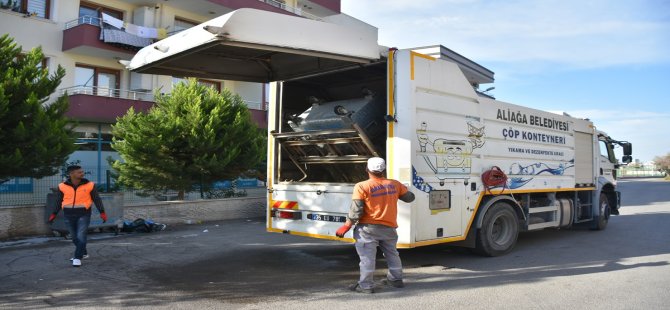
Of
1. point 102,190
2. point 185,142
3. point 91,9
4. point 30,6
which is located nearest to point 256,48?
point 185,142

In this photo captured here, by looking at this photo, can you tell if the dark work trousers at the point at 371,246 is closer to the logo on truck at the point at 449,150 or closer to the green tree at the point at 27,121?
the logo on truck at the point at 449,150

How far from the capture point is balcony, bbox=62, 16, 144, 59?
17547 mm

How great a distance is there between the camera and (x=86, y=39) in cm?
1748

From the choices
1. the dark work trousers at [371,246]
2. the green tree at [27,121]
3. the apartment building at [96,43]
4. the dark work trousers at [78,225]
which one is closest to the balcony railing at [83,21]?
the apartment building at [96,43]

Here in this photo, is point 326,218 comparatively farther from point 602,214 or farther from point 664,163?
point 664,163

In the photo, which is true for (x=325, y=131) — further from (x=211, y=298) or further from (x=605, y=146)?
(x=605, y=146)

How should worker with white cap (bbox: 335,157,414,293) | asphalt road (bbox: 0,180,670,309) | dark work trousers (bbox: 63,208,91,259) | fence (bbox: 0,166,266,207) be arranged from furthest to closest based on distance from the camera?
fence (bbox: 0,166,266,207)
dark work trousers (bbox: 63,208,91,259)
worker with white cap (bbox: 335,157,414,293)
asphalt road (bbox: 0,180,670,309)

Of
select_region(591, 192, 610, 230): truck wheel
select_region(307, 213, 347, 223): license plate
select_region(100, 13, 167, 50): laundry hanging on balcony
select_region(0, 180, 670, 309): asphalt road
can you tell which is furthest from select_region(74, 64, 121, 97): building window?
select_region(591, 192, 610, 230): truck wheel

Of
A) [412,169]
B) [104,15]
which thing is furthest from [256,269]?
[104,15]

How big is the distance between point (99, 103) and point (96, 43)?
6.98 ft

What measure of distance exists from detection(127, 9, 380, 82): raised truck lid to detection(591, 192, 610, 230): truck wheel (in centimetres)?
745

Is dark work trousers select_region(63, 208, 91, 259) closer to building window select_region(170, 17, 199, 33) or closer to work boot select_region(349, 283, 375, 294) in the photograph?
work boot select_region(349, 283, 375, 294)

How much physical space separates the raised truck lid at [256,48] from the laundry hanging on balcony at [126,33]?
12.7m

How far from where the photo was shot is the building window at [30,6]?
55.1 feet
